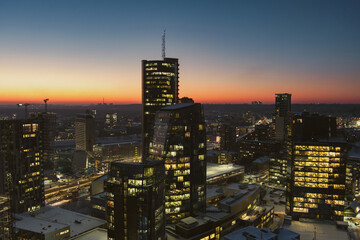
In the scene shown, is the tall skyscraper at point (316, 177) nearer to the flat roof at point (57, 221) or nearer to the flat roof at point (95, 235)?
the flat roof at point (95, 235)

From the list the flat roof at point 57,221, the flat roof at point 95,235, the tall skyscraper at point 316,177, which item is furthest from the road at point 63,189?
the tall skyscraper at point 316,177

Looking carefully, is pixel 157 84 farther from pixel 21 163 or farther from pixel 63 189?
pixel 21 163

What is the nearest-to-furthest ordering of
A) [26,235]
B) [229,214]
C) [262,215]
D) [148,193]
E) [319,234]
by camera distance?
[148,193] → [26,235] → [319,234] → [229,214] → [262,215]

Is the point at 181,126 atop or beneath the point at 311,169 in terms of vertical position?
atop

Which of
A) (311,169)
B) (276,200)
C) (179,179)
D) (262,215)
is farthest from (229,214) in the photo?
(276,200)

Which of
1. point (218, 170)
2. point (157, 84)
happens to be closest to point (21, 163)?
point (157, 84)

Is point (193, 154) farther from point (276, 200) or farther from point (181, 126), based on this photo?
point (276, 200)

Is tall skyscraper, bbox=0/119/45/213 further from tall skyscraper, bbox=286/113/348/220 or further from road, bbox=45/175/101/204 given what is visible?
tall skyscraper, bbox=286/113/348/220
